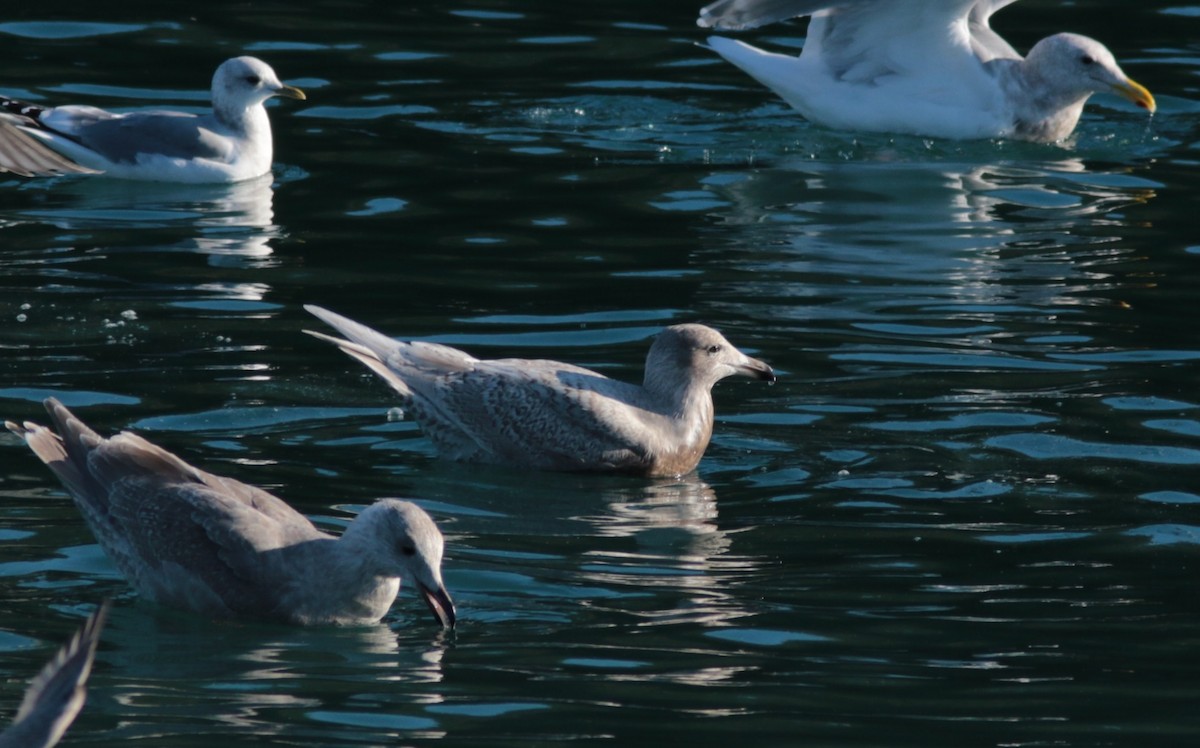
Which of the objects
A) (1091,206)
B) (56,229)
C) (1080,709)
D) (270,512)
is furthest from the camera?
(1091,206)

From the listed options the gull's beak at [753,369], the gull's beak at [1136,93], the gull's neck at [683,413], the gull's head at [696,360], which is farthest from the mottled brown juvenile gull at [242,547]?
the gull's beak at [1136,93]

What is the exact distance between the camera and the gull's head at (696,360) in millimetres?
9070

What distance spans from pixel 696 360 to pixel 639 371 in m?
1.08

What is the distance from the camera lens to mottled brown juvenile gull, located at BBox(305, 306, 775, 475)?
8875 mm

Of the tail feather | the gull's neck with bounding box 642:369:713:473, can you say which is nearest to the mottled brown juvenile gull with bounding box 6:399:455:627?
the tail feather

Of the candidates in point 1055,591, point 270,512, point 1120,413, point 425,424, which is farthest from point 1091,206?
point 270,512

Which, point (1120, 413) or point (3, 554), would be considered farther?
point (1120, 413)

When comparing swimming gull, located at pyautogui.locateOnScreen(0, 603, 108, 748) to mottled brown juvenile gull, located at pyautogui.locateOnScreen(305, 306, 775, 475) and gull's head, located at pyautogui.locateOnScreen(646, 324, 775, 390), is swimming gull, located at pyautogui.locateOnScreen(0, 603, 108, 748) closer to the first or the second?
mottled brown juvenile gull, located at pyautogui.locateOnScreen(305, 306, 775, 475)

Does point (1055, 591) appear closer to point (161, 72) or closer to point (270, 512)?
point (270, 512)

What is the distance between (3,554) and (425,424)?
7.04 ft

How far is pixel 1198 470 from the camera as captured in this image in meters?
8.61

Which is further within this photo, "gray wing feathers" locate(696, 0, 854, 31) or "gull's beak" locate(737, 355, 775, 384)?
"gray wing feathers" locate(696, 0, 854, 31)

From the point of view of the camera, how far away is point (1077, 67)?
49.0 feet

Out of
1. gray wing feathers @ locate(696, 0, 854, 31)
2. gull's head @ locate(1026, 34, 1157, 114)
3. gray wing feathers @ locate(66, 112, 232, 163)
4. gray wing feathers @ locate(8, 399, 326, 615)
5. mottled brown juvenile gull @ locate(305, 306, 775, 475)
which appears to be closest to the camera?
gray wing feathers @ locate(8, 399, 326, 615)
